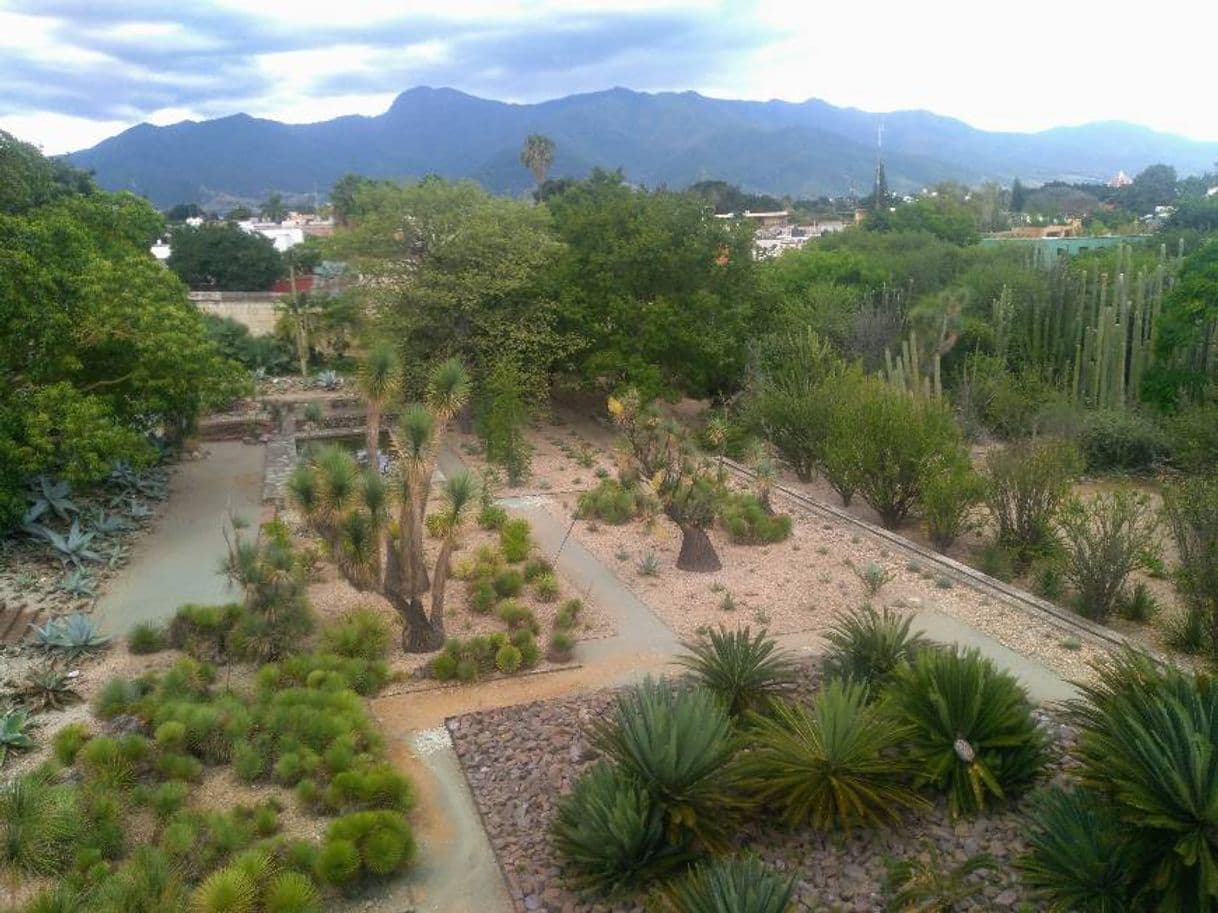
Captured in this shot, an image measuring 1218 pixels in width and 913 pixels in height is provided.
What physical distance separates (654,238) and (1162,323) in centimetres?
1045

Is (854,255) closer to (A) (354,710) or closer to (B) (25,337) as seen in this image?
(B) (25,337)

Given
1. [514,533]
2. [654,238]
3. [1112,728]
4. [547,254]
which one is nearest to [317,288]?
[547,254]

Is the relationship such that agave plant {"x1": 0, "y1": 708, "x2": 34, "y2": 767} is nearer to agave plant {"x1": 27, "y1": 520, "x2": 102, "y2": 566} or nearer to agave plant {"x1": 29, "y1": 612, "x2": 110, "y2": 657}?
agave plant {"x1": 29, "y1": 612, "x2": 110, "y2": 657}

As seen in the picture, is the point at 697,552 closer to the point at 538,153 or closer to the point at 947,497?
the point at 947,497

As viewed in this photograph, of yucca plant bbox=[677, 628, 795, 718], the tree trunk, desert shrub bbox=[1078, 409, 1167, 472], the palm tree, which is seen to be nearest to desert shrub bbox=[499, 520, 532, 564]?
the tree trunk

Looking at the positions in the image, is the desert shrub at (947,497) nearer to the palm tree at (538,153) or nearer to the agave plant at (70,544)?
the agave plant at (70,544)

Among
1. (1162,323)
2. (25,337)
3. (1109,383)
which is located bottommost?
(1109,383)

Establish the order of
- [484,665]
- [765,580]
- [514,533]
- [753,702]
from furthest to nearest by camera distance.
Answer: [514,533] < [765,580] < [484,665] < [753,702]

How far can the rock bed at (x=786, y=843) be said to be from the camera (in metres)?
5.46

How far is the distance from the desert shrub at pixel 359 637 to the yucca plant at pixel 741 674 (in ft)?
10.5

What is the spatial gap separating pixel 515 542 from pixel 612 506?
7.26 ft

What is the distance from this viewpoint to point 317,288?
27875 mm

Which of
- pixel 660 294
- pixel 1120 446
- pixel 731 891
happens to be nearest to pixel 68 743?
pixel 731 891

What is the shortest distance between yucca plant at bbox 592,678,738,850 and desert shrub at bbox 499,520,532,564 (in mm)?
5665
